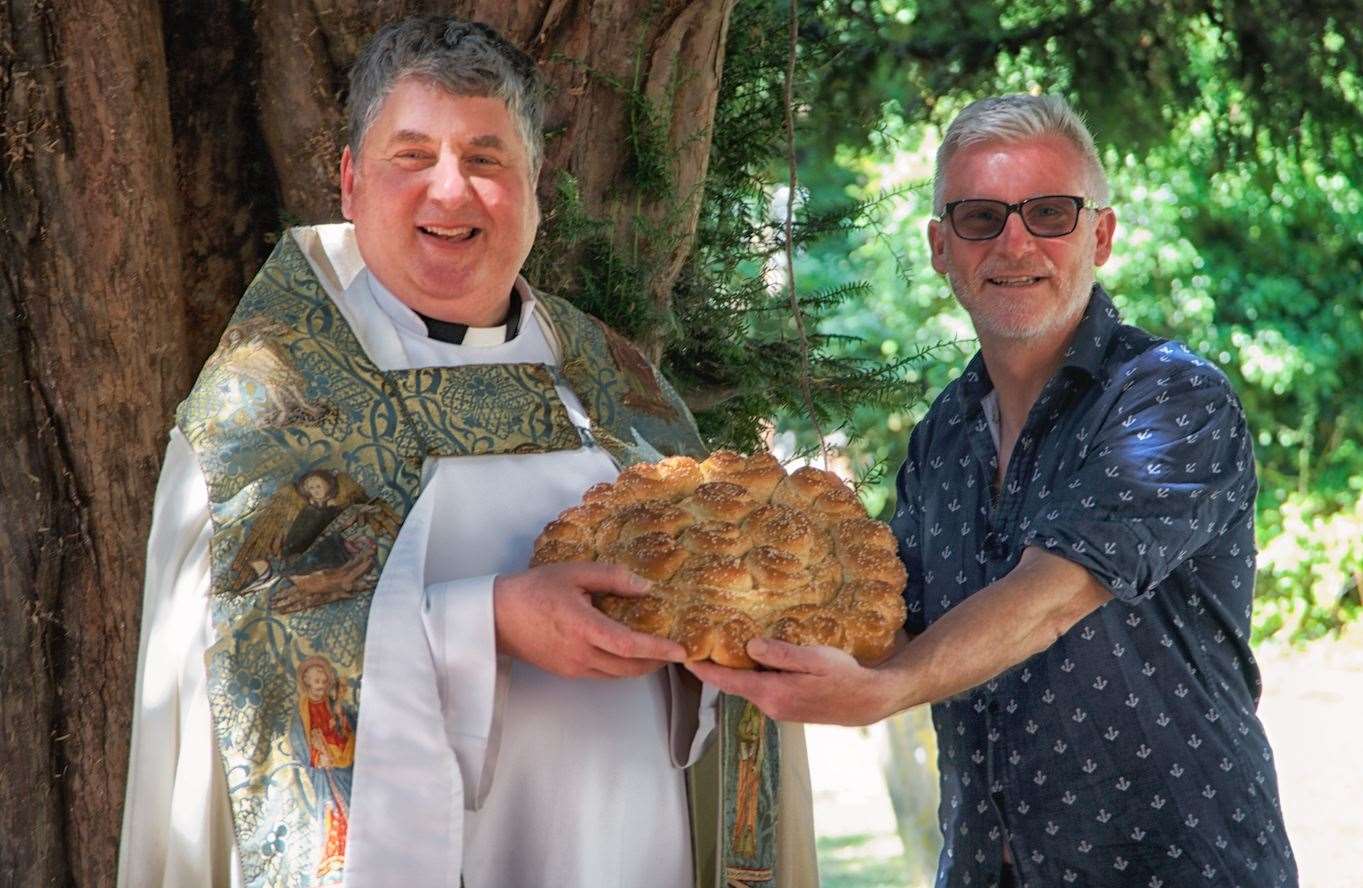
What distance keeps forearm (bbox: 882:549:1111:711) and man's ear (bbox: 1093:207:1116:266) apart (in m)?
0.73

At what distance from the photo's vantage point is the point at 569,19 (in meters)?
3.57

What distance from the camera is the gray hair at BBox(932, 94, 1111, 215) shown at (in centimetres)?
303

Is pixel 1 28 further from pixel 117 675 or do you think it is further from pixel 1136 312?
pixel 1136 312

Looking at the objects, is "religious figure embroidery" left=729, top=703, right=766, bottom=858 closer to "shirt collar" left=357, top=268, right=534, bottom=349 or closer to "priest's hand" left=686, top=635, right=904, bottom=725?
"priest's hand" left=686, top=635, right=904, bottom=725

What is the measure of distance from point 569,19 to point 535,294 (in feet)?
2.68

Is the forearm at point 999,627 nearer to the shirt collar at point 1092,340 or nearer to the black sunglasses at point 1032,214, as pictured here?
the shirt collar at point 1092,340

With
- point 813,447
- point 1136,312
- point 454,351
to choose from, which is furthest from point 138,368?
point 1136,312

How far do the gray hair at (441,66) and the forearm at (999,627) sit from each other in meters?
1.08

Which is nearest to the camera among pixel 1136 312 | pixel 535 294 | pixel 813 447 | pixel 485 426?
pixel 485 426

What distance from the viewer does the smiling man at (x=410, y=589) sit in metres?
2.51

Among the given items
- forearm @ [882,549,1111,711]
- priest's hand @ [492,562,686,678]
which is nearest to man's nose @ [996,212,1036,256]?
forearm @ [882,549,1111,711]

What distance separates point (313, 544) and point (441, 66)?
81 cm

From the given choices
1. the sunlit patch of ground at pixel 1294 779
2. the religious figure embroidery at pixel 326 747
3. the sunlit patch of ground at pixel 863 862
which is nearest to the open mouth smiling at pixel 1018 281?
the religious figure embroidery at pixel 326 747

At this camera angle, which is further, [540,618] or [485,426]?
[485,426]
